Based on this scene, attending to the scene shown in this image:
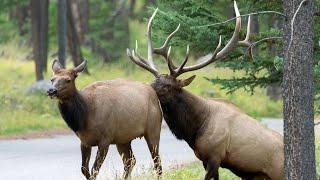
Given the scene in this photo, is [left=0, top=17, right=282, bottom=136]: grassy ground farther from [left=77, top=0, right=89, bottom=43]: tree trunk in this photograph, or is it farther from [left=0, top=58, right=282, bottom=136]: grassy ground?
[left=77, top=0, right=89, bottom=43]: tree trunk

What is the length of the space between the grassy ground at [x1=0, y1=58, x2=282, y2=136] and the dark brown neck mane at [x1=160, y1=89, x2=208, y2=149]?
1143 centimetres

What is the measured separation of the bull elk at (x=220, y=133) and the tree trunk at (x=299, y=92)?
179 centimetres

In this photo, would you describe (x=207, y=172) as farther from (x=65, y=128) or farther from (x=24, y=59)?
(x=24, y=59)

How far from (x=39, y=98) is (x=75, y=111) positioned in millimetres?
15679

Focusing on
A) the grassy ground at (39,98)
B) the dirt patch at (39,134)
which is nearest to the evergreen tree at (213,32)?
the dirt patch at (39,134)

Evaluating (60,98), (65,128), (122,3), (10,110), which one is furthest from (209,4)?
(122,3)

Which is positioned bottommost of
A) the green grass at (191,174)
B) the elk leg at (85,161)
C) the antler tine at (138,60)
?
the green grass at (191,174)

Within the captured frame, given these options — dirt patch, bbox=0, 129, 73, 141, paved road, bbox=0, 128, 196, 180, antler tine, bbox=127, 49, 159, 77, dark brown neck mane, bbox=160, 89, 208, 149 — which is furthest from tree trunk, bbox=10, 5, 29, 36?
dark brown neck mane, bbox=160, 89, 208, 149

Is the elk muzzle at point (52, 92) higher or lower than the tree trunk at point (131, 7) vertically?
higher

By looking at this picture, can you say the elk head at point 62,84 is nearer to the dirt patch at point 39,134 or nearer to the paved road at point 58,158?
the paved road at point 58,158

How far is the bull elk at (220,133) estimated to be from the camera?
11.3 m

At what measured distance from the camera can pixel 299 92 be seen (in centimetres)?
917

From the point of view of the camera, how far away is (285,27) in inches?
370

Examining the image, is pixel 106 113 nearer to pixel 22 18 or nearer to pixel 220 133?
pixel 220 133
